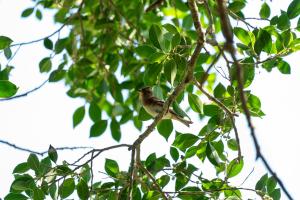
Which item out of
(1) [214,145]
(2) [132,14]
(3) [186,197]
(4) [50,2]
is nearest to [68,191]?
(3) [186,197]

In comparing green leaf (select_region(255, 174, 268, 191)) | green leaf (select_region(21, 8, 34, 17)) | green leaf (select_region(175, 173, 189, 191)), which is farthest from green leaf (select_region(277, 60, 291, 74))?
green leaf (select_region(21, 8, 34, 17))

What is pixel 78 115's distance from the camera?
6.21m

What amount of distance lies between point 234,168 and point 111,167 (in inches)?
41.0

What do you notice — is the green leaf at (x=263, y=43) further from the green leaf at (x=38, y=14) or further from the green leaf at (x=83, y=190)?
the green leaf at (x=38, y=14)

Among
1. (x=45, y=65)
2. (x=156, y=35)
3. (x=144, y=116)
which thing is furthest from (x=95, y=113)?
(x=156, y=35)

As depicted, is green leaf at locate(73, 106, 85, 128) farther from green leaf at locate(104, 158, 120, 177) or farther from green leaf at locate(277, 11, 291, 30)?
green leaf at locate(277, 11, 291, 30)

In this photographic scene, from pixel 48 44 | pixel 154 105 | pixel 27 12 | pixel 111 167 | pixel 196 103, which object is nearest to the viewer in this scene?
pixel 196 103

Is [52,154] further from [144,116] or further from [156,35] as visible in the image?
[156,35]

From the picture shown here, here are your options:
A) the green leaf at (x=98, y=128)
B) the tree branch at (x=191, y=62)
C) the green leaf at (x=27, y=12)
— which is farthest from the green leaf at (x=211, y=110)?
the green leaf at (x=27, y=12)

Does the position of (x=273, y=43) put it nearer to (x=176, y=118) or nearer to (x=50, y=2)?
(x=176, y=118)

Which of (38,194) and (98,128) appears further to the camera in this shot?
(98,128)

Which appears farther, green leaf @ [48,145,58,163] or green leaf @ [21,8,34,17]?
green leaf @ [21,8,34,17]

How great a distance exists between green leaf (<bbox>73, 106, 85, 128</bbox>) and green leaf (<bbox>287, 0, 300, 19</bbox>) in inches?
107

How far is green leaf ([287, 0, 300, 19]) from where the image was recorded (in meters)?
4.62
